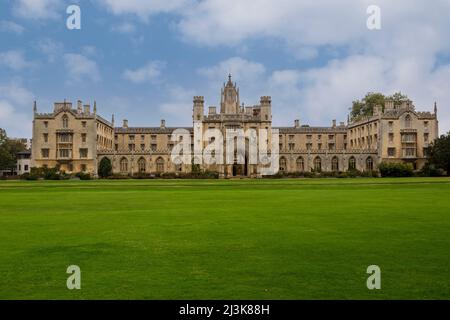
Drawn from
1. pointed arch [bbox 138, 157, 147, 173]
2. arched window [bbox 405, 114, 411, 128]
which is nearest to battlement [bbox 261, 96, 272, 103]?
pointed arch [bbox 138, 157, 147, 173]

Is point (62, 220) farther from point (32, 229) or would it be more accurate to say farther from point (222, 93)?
point (222, 93)

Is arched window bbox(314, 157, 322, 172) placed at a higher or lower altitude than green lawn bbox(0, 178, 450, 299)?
higher

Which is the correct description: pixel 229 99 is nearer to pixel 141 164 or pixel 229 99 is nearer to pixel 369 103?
pixel 141 164

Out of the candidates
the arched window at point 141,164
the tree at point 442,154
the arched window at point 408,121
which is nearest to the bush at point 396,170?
the tree at point 442,154

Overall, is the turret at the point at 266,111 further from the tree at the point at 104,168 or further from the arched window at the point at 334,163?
the tree at the point at 104,168

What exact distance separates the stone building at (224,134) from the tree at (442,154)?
8.72 meters

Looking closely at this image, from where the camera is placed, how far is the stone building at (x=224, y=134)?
78.8 metres

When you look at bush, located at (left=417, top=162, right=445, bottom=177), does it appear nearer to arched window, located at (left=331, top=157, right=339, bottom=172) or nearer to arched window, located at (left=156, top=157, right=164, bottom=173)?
arched window, located at (left=331, top=157, right=339, bottom=172)

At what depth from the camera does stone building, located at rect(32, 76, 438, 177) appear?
78.8 metres

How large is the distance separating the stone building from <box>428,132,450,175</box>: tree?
28.6 feet

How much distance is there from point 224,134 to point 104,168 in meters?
20.7

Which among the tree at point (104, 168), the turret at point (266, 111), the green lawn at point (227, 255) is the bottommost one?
the green lawn at point (227, 255)
